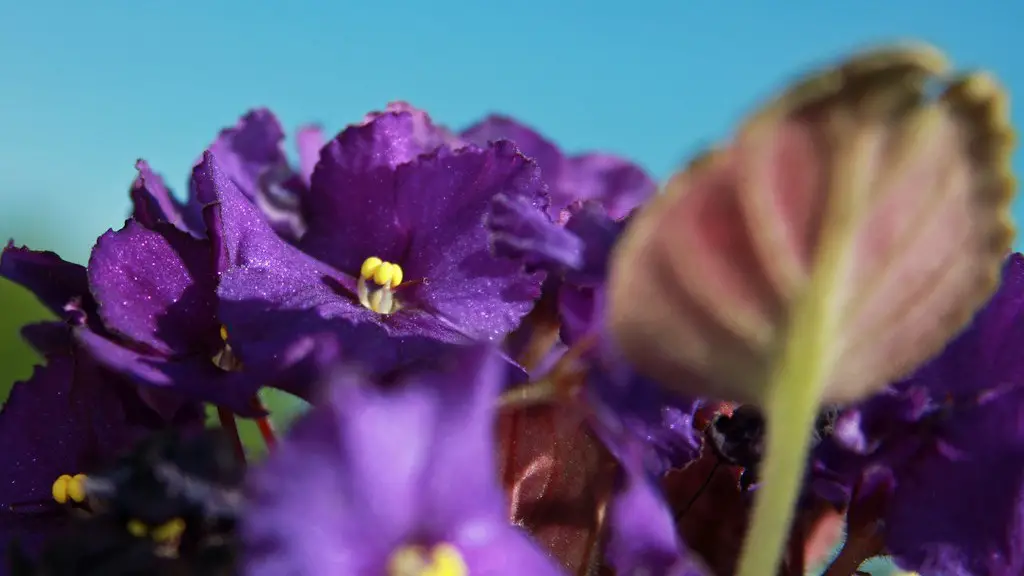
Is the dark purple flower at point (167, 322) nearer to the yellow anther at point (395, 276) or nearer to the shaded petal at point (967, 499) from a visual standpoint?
the yellow anther at point (395, 276)

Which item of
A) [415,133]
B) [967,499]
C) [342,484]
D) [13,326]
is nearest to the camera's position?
[342,484]

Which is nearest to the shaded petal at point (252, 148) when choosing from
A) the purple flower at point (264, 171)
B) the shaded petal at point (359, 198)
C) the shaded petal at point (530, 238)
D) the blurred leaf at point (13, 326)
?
the purple flower at point (264, 171)

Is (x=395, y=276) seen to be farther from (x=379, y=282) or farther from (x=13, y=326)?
(x=13, y=326)

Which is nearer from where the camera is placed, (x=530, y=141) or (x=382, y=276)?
(x=382, y=276)

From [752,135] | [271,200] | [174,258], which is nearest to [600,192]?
[271,200]

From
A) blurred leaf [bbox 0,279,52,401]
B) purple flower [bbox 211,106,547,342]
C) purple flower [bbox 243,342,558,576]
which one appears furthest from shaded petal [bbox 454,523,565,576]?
blurred leaf [bbox 0,279,52,401]

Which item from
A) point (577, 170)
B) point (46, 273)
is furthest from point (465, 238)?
point (577, 170)

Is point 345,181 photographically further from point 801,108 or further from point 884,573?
point 884,573
